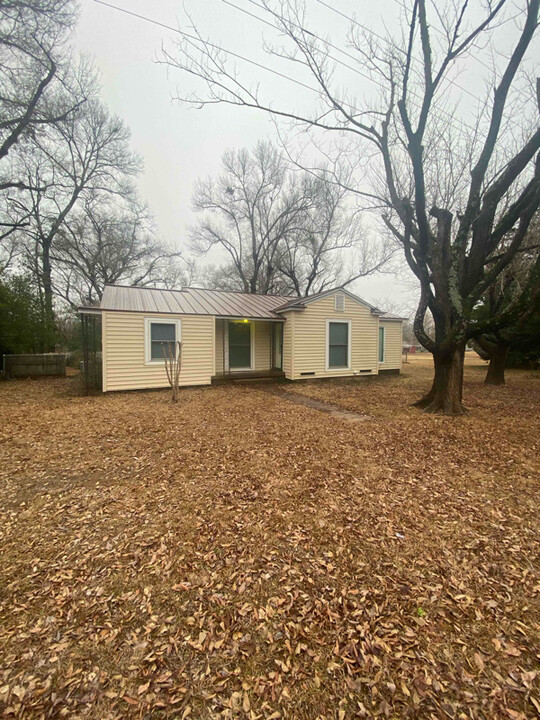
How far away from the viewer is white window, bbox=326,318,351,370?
1194cm

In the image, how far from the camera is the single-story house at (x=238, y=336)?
9203 mm

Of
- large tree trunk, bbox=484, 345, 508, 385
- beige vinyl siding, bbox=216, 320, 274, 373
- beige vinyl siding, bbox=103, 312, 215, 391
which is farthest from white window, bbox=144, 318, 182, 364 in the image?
large tree trunk, bbox=484, 345, 508, 385

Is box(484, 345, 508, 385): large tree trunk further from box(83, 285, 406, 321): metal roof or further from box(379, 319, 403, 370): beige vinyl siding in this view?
box(83, 285, 406, 321): metal roof

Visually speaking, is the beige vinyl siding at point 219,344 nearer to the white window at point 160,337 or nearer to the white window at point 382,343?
the white window at point 160,337

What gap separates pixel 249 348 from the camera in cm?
1245

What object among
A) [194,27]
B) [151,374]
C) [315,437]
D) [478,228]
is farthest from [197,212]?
[315,437]

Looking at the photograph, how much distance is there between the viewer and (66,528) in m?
2.68

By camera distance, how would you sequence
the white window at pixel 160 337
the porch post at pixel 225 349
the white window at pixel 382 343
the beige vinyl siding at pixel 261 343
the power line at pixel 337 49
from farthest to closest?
the white window at pixel 382 343 < the beige vinyl siding at pixel 261 343 < the porch post at pixel 225 349 < the white window at pixel 160 337 < the power line at pixel 337 49

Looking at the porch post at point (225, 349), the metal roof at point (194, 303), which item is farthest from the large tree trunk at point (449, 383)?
the porch post at point (225, 349)

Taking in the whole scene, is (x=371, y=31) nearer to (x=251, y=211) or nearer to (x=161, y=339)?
(x=161, y=339)

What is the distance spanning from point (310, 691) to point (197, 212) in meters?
24.7

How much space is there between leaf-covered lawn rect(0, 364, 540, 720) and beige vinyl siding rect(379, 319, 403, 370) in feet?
32.5

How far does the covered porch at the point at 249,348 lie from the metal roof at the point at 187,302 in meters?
0.58

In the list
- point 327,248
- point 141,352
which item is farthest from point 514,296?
point 327,248
